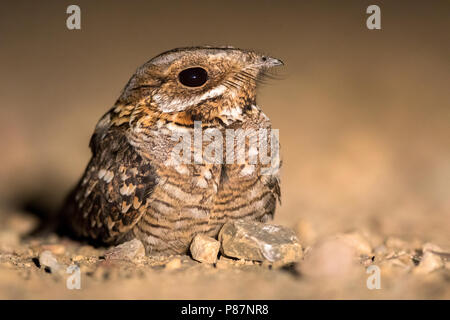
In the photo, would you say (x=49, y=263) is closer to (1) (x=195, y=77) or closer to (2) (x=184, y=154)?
(2) (x=184, y=154)

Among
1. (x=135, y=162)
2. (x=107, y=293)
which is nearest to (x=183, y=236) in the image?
(x=135, y=162)

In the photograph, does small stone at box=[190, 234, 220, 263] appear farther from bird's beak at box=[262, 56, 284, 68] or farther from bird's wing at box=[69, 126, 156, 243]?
bird's beak at box=[262, 56, 284, 68]

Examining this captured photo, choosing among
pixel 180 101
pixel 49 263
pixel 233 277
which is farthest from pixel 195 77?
pixel 49 263

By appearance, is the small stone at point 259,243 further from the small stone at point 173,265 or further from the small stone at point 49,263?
the small stone at point 49,263

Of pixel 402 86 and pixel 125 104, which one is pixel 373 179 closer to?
pixel 402 86

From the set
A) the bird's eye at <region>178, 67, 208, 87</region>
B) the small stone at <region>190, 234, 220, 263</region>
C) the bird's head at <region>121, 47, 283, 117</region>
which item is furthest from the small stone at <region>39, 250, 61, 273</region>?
the bird's eye at <region>178, 67, 208, 87</region>

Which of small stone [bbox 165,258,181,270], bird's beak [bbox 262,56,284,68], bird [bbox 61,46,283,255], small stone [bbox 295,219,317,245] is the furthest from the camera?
small stone [bbox 295,219,317,245]

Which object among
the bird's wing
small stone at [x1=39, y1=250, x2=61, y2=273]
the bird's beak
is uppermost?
the bird's beak
